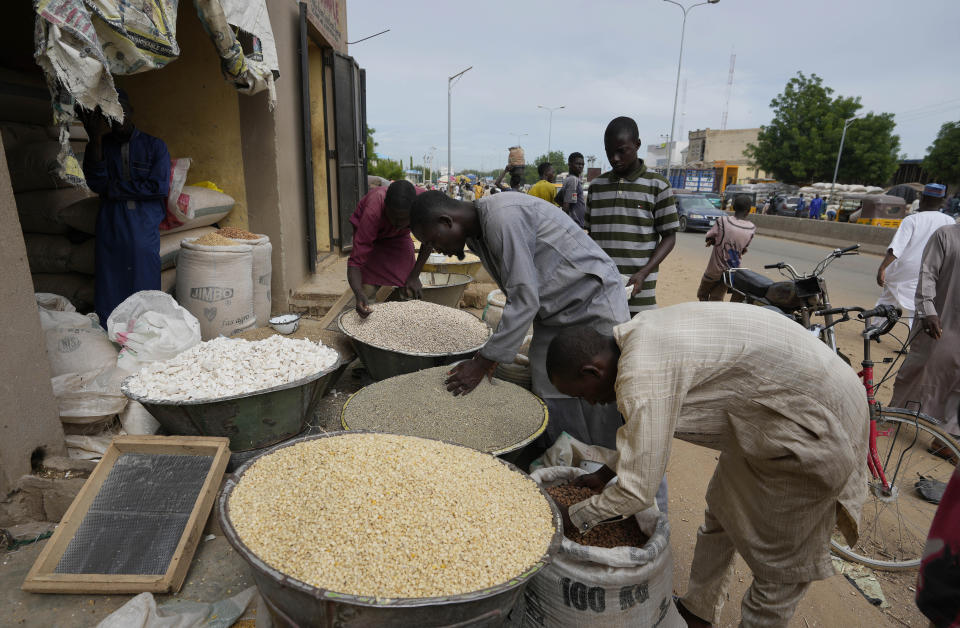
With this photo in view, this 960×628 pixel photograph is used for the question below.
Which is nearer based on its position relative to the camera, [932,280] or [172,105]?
[932,280]

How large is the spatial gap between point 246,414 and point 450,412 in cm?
99

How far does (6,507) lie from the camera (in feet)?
7.13

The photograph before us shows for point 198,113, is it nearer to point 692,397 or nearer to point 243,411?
point 243,411

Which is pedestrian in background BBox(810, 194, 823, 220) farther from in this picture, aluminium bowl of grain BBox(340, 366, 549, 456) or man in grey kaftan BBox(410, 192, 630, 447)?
aluminium bowl of grain BBox(340, 366, 549, 456)

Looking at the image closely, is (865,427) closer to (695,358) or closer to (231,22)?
(695,358)

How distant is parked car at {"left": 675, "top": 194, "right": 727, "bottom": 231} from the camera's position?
17.7m

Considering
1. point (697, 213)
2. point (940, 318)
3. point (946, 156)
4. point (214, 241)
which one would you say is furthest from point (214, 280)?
point (946, 156)

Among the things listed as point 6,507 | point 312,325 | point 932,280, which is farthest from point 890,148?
point 6,507

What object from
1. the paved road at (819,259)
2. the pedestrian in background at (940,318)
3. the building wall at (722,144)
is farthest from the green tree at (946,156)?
the pedestrian in background at (940,318)

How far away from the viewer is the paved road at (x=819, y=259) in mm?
8094

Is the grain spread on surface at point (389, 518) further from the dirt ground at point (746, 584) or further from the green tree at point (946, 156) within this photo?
the green tree at point (946, 156)

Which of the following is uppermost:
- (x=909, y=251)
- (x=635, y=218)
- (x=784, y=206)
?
(x=635, y=218)

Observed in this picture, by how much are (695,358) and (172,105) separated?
15.9 feet

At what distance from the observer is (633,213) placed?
11.5 ft
